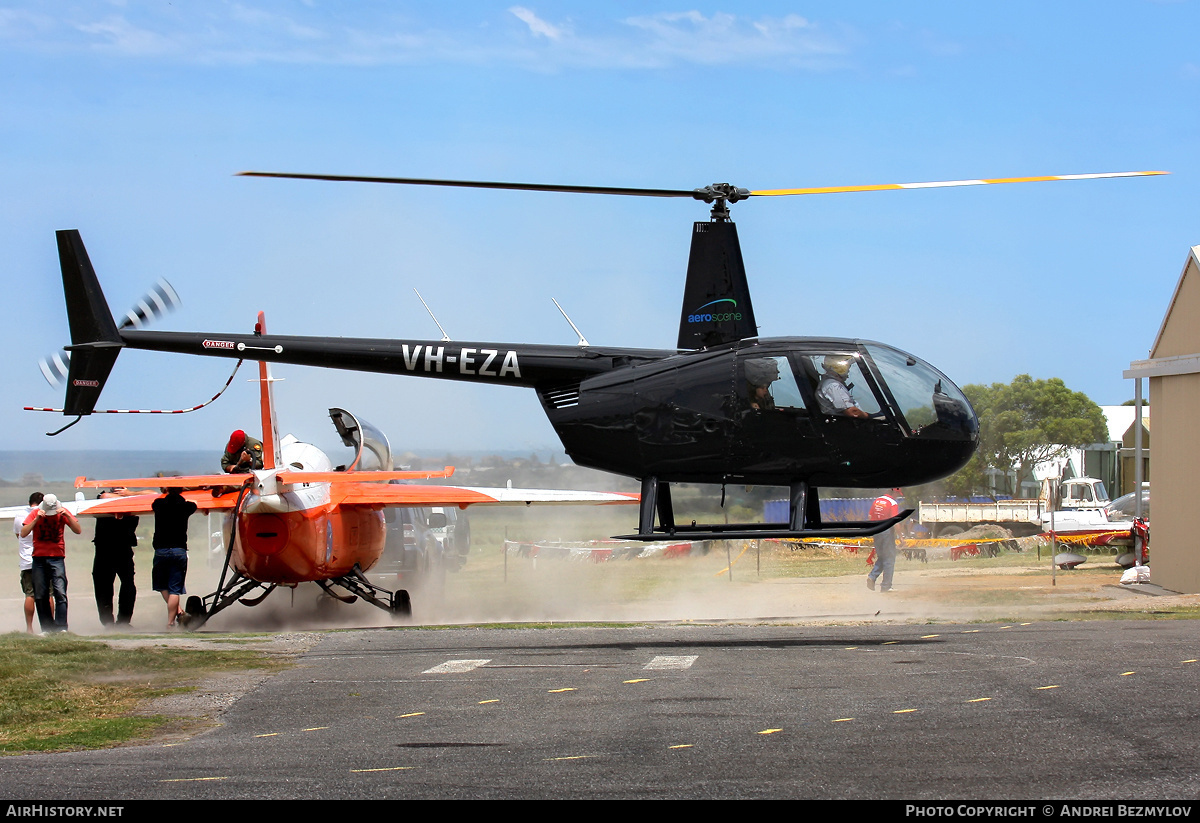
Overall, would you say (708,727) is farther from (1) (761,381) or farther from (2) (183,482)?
(2) (183,482)

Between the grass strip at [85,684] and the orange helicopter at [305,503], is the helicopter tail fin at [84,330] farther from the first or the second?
the grass strip at [85,684]

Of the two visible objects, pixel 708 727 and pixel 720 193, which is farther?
pixel 720 193

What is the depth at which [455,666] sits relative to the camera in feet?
35.6

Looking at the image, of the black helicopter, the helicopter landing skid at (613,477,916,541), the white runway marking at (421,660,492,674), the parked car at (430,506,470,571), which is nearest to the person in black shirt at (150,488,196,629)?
the black helicopter

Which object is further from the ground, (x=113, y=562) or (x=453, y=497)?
(x=453, y=497)

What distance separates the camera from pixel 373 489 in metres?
18.2

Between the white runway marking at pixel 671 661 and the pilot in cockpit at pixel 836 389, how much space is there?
2.71 meters

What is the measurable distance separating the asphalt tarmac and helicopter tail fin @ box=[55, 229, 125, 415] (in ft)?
16.0

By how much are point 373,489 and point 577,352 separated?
6.75 metres

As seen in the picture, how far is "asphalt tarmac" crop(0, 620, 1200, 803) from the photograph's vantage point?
5.91 m

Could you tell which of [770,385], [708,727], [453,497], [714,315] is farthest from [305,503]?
[708,727]

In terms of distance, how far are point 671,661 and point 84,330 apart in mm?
8542
